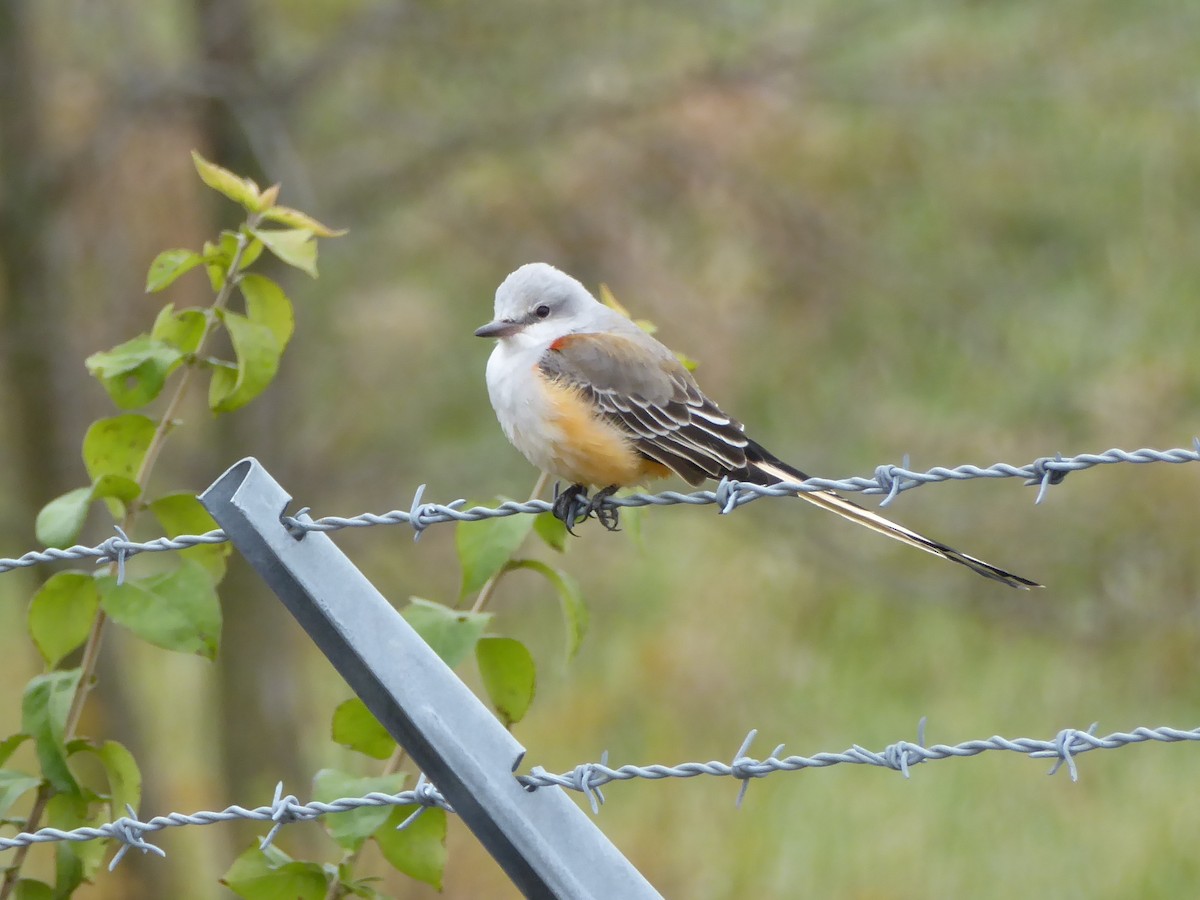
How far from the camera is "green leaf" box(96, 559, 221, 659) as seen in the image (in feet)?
8.46

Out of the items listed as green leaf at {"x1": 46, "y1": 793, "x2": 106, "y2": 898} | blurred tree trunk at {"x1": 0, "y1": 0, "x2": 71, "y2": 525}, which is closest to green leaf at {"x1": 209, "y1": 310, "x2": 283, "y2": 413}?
green leaf at {"x1": 46, "y1": 793, "x2": 106, "y2": 898}

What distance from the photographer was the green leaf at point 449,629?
2545 millimetres

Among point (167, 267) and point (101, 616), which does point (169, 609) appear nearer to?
point (101, 616)

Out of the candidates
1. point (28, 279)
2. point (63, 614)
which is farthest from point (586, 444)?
point (28, 279)

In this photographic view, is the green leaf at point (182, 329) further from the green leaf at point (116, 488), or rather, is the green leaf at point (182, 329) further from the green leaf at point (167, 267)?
the green leaf at point (116, 488)

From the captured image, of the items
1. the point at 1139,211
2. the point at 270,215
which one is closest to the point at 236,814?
the point at 270,215

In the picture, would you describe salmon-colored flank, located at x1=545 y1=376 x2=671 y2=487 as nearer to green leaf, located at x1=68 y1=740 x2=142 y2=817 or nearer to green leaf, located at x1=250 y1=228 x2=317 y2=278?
green leaf, located at x1=250 y1=228 x2=317 y2=278

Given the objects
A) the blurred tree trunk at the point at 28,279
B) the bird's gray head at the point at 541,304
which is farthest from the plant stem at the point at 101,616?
the blurred tree trunk at the point at 28,279

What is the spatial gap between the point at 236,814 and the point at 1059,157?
34.6 feet

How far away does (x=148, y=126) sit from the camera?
6551mm

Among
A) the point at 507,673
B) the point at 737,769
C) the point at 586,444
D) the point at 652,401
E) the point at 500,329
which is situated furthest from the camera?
the point at 500,329

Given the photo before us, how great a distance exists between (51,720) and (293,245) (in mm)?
959

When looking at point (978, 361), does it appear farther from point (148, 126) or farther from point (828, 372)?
point (148, 126)

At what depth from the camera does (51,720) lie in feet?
8.71
